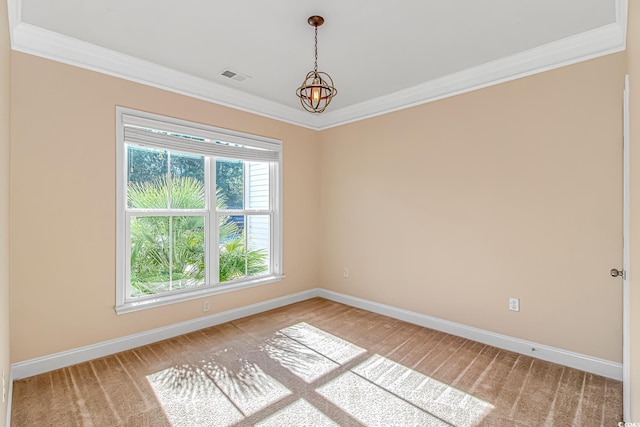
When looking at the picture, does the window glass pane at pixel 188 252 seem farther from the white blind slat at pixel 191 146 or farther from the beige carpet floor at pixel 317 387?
the white blind slat at pixel 191 146

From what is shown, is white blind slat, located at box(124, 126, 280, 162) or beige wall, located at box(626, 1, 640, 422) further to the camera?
white blind slat, located at box(124, 126, 280, 162)

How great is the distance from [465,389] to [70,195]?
3.55 meters

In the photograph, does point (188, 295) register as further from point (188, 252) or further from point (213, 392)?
point (213, 392)

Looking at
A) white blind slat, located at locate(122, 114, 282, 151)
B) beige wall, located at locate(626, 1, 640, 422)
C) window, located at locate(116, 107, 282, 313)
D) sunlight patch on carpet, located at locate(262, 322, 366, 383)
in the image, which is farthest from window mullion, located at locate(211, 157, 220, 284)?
beige wall, located at locate(626, 1, 640, 422)

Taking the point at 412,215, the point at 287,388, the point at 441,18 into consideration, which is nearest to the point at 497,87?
the point at 441,18

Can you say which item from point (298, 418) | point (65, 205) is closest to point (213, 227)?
point (65, 205)

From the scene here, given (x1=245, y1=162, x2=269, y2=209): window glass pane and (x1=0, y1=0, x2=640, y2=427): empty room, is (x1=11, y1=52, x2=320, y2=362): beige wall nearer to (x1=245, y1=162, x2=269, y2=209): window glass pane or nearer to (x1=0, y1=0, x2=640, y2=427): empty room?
(x1=0, y1=0, x2=640, y2=427): empty room

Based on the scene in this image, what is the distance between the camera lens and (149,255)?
3.24 metres

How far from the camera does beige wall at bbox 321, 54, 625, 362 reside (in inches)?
100

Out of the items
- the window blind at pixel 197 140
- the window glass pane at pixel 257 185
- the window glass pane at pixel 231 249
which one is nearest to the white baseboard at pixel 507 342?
the window glass pane at pixel 231 249

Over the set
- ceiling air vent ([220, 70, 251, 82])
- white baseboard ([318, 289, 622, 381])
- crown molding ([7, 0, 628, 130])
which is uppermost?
ceiling air vent ([220, 70, 251, 82])

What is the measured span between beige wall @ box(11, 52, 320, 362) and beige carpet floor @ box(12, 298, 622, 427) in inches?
12.9

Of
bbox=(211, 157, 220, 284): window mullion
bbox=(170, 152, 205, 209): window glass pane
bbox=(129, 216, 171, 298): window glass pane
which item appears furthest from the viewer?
bbox=(211, 157, 220, 284): window mullion

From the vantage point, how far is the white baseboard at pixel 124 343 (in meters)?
2.52
